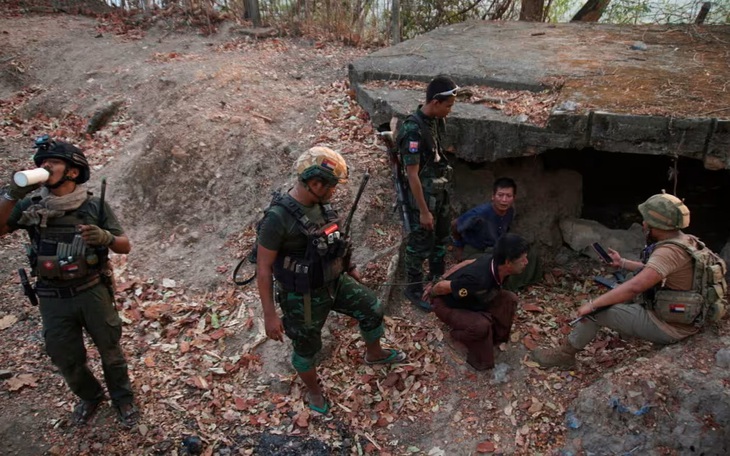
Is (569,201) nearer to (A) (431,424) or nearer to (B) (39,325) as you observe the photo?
(A) (431,424)

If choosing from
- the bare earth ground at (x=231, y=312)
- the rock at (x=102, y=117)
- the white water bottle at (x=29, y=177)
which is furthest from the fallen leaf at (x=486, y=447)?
the rock at (x=102, y=117)

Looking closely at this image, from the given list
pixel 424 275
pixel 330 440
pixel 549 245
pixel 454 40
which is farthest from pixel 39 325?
pixel 454 40

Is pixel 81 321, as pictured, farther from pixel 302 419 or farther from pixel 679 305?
pixel 679 305

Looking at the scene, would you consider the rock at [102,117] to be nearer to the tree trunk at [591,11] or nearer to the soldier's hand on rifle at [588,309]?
the soldier's hand on rifle at [588,309]

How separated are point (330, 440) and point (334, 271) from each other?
1313mm

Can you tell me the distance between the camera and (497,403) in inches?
159

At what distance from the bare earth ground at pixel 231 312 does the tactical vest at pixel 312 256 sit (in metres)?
1.20

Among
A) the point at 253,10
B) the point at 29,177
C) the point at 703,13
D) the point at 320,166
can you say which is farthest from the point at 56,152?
the point at 703,13

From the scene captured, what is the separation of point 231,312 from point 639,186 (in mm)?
5171

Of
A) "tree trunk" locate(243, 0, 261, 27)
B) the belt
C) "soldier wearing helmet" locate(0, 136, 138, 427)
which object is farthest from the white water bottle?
"tree trunk" locate(243, 0, 261, 27)

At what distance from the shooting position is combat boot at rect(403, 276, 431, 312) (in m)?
4.86

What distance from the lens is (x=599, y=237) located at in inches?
223

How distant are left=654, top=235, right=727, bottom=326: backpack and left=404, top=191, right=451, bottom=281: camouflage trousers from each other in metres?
1.79

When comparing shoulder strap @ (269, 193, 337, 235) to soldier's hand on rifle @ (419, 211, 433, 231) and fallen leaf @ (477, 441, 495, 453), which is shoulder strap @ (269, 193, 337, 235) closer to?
soldier's hand on rifle @ (419, 211, 433, 231)
